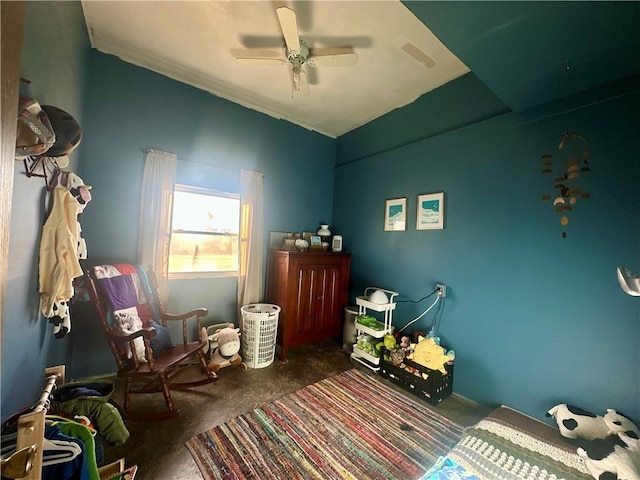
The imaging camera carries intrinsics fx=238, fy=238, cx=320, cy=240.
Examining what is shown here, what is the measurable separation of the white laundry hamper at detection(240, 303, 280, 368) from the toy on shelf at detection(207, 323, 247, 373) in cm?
8

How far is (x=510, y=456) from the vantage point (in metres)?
1.35

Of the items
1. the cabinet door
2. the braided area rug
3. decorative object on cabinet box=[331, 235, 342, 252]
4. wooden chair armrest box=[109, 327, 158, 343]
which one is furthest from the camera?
decorative object on cabinet box=[331, 235, 342, 252]

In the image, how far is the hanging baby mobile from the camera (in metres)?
1.64

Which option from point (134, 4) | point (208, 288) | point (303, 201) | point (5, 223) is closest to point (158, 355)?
point (208, 288)

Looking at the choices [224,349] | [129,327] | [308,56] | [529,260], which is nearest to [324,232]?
[224,349]

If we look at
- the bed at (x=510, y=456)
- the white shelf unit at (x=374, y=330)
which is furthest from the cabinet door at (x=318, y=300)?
the bed at (x=510, y=456)

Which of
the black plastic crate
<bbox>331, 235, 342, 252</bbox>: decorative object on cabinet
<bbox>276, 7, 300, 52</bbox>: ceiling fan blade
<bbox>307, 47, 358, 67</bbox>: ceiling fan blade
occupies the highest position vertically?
<bbox>307, 47, 358, 67</bbox>: ceiling fan blade

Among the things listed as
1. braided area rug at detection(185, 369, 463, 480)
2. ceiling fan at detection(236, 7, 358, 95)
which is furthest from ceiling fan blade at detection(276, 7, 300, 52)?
braided area rug at detection(185, 369, 463, 480)

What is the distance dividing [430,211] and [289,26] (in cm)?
194

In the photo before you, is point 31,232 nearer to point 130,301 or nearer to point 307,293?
point 130,301

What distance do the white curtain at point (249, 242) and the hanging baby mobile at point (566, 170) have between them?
265 cm

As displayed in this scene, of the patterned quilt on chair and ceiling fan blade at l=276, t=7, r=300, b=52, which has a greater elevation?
ceiling fan blade at l=276, t=7, r=300, b=52

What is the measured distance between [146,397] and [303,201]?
2578 millimetres

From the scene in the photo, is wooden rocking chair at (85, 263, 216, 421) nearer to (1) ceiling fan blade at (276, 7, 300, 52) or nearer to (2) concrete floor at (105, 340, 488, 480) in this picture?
(2) concrete floor at (105, 340, 488, 480)
